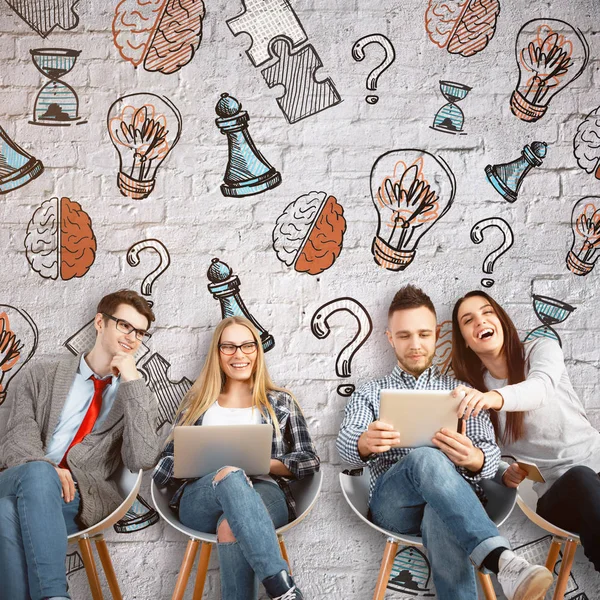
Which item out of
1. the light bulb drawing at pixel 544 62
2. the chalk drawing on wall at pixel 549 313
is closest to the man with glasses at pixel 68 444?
the chalk drawing on wall at pixel 549 313

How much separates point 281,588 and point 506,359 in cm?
120

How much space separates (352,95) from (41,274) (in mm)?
Result: 1409

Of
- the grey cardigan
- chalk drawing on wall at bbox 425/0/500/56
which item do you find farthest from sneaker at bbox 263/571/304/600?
chalk drawing on wall at bbox 425/0/500/56

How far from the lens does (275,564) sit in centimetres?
182

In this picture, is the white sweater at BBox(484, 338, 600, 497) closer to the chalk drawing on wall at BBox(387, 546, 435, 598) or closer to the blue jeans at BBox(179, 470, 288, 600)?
the chalk drawing on wall at BBox(387, 546, 435, 598)

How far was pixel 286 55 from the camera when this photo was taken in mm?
2699

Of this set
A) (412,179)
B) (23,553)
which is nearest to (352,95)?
(412,179)

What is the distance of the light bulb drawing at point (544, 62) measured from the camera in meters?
2.71

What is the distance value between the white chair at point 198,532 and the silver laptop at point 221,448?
0.48ft

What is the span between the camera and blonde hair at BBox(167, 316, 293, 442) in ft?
7.74

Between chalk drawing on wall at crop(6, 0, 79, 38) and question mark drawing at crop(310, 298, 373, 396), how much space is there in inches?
60.1

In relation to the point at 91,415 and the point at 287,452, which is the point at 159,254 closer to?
the point at 91,415

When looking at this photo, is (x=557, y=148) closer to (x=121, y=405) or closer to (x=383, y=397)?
(x=383, y=397)

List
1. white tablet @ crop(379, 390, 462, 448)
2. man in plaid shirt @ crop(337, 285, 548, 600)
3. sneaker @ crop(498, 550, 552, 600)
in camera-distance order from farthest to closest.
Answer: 1. white tablet @ crop(379, 390, 462, 448)
2. man in plaid shirt @ crop(337, 285, 548, 600)
3. sneaker @ crop(498, 550, 552, 600)
